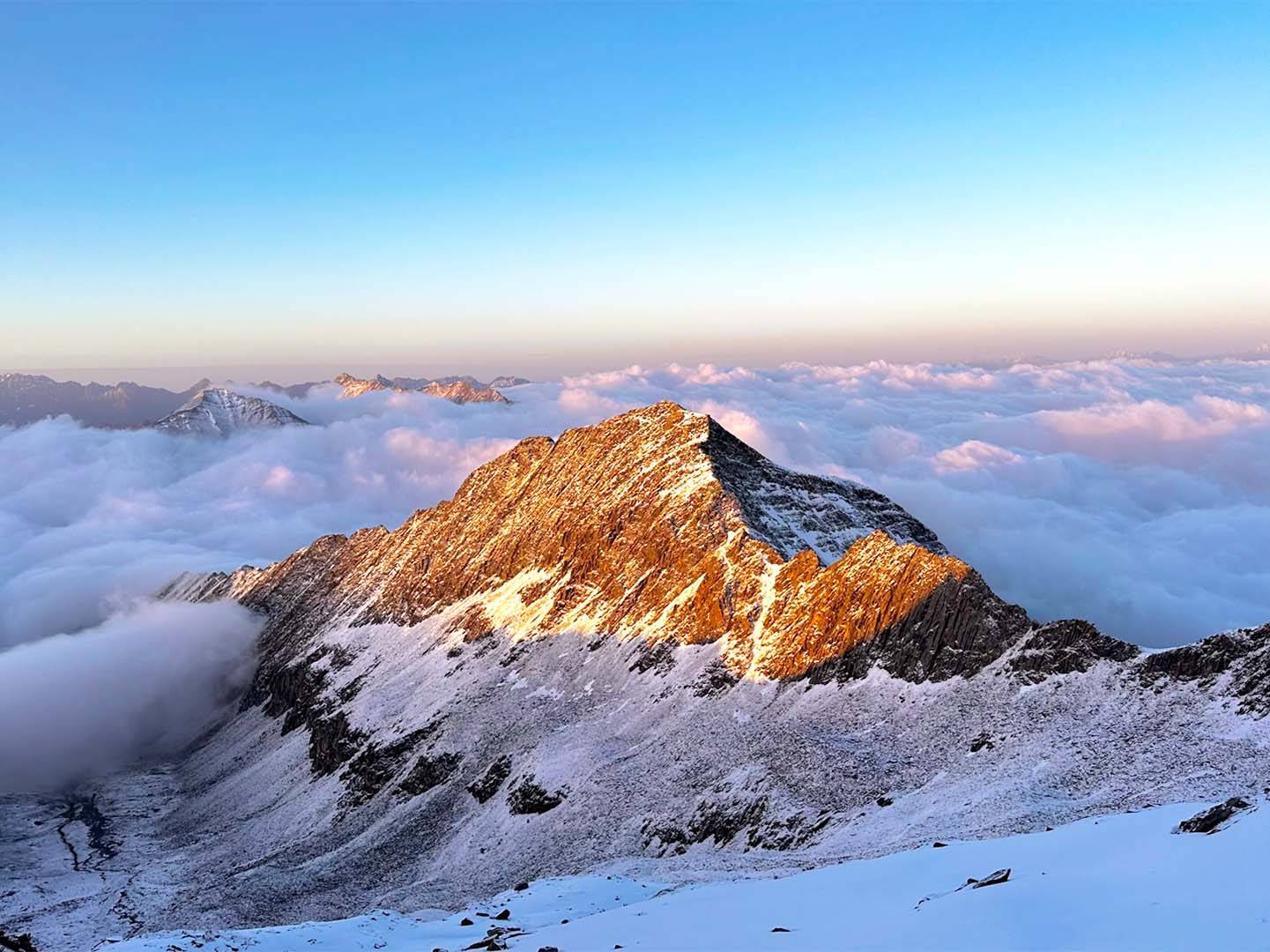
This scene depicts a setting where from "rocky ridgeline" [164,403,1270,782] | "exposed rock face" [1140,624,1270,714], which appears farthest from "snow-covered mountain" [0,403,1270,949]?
"rocky ridgeline" [164,403,1270,782]

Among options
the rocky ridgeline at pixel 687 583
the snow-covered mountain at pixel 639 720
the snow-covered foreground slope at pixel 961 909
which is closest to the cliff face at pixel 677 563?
the rocky ridgeline at pixel 687 583

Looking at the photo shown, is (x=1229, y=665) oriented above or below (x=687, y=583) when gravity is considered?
above

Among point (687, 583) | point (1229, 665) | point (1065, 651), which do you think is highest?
point (1229, 665)

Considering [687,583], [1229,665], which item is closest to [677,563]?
[687,583]

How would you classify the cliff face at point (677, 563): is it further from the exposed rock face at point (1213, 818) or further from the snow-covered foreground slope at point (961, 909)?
the exposed rock face at point (1213, 818)

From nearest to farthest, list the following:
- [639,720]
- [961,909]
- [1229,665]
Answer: [961,909]
[1229,665]
[639,720]

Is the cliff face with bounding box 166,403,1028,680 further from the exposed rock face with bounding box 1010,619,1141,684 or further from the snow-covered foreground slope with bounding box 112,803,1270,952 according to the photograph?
the snow-covered foreground slope with bounding box 112,803,1270,952

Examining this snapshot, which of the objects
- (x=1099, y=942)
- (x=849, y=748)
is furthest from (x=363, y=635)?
(x=1099, y=942)

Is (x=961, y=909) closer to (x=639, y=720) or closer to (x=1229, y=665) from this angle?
(x=1229, y=665)
